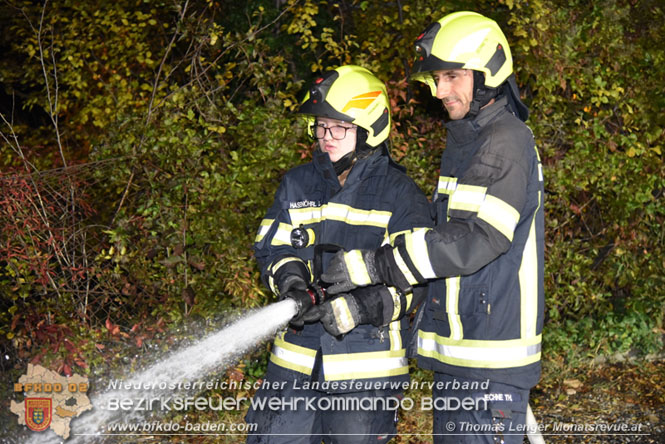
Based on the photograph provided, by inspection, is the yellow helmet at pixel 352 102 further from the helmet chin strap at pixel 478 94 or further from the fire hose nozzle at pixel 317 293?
the fire hose nozzle at pixel 317 293

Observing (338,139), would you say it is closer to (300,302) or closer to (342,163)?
(342,163)

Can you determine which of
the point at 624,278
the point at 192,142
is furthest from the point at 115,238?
the point at 624,278

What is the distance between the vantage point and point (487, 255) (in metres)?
2.80

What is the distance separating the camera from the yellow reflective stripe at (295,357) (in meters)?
3.38

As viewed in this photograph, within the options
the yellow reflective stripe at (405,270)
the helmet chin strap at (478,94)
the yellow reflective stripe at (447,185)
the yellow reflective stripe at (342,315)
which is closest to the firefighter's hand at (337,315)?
the yellow reflective stripe at (342,315)

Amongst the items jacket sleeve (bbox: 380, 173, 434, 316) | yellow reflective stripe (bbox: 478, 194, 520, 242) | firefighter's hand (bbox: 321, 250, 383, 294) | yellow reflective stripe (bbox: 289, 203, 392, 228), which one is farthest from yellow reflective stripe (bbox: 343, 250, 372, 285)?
yellow reflective stripe (bbox: 478, 194, 520, 242)

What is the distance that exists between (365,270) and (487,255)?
0.51 m

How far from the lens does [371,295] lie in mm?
3197

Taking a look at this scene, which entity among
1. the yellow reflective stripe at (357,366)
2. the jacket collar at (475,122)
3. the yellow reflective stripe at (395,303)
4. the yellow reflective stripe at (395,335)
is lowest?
the yellow reflective stripe at (357,366)

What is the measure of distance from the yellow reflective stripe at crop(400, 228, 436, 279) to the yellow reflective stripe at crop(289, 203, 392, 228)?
0.50m

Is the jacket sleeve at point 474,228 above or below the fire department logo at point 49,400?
above

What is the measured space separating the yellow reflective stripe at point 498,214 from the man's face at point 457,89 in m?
0.48

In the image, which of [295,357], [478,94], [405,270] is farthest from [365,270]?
[478,94]

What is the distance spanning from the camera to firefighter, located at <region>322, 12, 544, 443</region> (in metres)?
2.83
